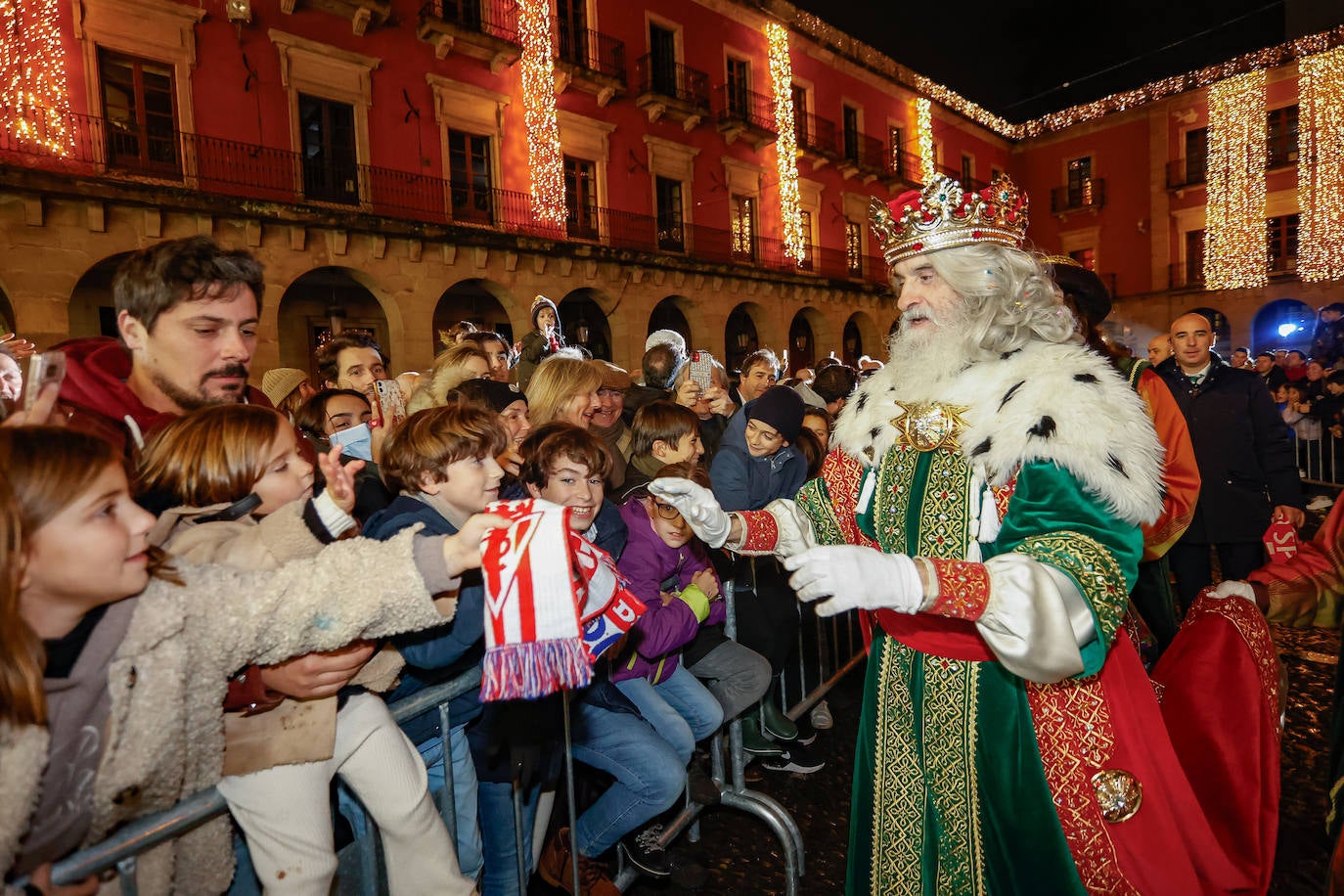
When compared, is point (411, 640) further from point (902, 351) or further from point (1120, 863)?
point (1120, 863)

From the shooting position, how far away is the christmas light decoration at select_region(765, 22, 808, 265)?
22.1 metres

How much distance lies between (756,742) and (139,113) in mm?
13442

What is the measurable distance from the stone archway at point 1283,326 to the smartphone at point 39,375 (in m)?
30.9

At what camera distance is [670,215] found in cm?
2014

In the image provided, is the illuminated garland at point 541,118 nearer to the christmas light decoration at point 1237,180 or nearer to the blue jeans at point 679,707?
the blue jeans at point 679,707

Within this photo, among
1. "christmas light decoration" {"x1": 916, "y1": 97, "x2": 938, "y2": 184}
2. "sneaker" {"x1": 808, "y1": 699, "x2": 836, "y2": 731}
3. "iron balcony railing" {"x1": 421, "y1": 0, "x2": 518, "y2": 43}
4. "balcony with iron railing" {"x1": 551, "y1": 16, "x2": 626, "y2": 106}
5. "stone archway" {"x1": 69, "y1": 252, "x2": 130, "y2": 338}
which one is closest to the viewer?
"sneaker" {"x1": 808, "y1": 699, "x2": 836, "y2": 731}

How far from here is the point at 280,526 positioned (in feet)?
6.02

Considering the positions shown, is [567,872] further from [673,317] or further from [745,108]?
[745,108]

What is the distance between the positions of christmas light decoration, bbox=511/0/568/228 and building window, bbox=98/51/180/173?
6835mm

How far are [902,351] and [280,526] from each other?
189 cm

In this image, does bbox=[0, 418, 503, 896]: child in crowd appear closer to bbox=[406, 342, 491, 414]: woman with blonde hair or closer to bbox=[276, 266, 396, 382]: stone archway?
bbox=[406, 342, 491, 414]: woman with blonde hair

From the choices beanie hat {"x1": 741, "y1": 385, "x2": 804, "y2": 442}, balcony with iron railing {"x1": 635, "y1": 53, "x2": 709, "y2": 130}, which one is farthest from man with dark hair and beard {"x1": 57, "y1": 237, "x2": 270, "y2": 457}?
balcony with iron railing {"x1": 635, "y1": 53, "x2": 709, "y2": 130}

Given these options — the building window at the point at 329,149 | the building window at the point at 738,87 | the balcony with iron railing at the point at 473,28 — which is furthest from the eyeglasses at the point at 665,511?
the building window at the point at 738,87

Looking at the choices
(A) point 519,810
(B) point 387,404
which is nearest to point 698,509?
(A) point 519,810
